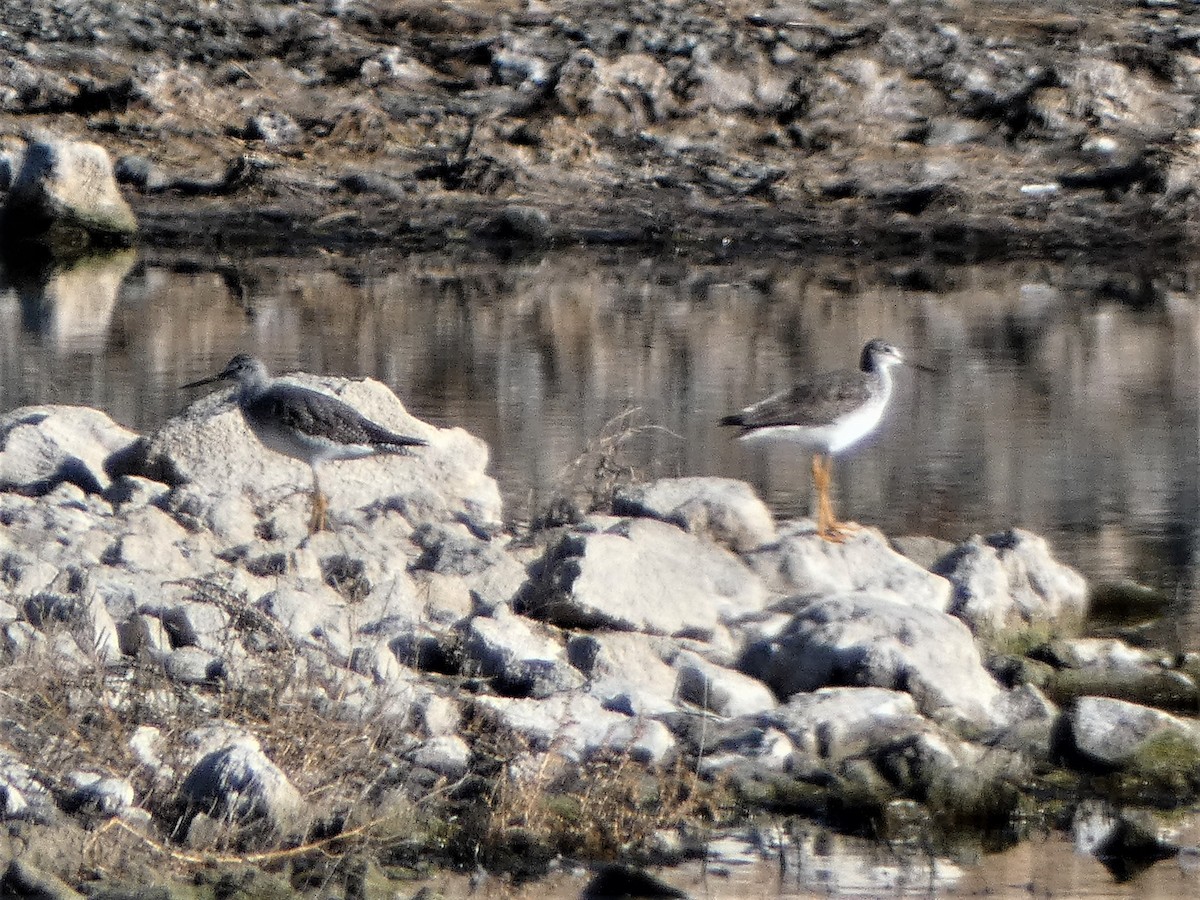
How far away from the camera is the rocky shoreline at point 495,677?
580 cm

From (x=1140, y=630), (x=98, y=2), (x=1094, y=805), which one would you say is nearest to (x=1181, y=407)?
(x=1140, y=630)

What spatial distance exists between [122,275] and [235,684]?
14.2 meters

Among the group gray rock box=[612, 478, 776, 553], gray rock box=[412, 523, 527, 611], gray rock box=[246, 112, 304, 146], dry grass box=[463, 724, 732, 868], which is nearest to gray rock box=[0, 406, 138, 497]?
gray rock box=[412, 523, 527, 611]

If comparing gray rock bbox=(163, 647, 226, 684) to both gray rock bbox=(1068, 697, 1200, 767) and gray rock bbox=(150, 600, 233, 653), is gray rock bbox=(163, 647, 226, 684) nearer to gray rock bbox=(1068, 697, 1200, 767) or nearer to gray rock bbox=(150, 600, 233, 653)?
gray rock bbox=(150, 600, 233, 653)

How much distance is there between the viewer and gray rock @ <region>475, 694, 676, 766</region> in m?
6.22

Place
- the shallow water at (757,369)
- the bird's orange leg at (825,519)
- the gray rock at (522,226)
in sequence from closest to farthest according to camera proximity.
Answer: the bird's orange leg at (825,519), the shallow water at (757,369), the gray rock at (522,226)

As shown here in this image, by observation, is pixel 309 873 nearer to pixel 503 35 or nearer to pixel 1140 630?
pixel 1140 630

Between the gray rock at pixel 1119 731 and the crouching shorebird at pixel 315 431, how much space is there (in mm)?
2886

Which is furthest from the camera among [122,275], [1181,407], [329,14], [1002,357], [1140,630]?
[329,14]

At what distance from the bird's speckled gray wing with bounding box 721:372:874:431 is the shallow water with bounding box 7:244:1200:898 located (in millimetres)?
821

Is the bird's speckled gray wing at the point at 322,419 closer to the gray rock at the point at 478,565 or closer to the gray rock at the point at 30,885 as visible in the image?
the gray rock at the point at 478,565

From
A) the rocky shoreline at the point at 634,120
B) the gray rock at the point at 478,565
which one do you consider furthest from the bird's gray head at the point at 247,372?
the rocky shoreline at the point at 634,120

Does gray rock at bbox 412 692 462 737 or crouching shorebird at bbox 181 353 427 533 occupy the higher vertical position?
crouching shorebird at bbox 181 353 427 533

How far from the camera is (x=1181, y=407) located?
1301 cm
